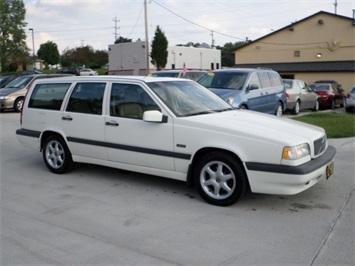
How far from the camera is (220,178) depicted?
5062 mm

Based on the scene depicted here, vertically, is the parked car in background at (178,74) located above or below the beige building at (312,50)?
below

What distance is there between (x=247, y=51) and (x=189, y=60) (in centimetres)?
1378

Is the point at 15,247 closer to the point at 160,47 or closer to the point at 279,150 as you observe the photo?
the point at 279,150

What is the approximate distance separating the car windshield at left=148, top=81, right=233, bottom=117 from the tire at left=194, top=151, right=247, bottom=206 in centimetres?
80

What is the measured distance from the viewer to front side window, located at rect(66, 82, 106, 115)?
6.21 metres

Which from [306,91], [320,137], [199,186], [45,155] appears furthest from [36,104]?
[306,91]

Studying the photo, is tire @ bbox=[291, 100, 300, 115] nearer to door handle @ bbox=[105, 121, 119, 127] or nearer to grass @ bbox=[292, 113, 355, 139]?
grass @ bbox=[292, 113, 355, 139]

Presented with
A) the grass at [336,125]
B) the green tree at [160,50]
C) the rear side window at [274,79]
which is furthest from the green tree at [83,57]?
the grass at [336,125]

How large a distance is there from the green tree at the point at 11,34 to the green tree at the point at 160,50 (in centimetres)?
2952

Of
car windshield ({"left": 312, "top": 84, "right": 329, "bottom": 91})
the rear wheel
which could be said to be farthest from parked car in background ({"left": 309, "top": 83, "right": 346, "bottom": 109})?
the rear wheel

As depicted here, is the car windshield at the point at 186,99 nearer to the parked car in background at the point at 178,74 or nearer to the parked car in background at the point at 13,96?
the parked car in background at the point at 178,74

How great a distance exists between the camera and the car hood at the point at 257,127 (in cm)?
484

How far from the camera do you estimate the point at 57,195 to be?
18.4 feet

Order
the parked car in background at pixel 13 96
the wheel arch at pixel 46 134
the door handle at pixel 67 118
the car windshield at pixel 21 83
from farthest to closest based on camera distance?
the car windshield at pixel 21 83, the parked car in background at pixel 13 96, the wheel arch at pixel 46 134, the door handle at pixel 67 118
